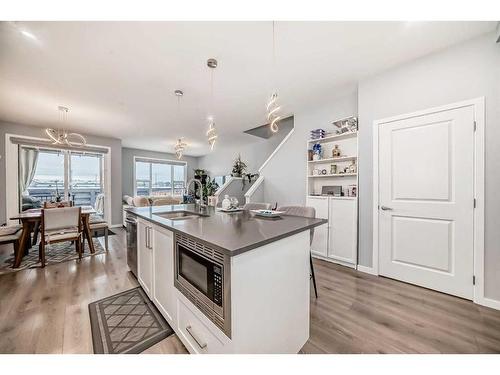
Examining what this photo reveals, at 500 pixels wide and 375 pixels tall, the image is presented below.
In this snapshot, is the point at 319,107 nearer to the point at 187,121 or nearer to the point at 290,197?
the point at 290,197

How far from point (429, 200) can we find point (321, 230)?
1.42 m

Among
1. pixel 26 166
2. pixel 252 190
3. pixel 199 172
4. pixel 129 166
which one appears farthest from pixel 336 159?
pixel 129 166

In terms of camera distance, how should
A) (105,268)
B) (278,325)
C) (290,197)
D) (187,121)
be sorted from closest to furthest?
(278,325), (105,268), (290,197), (187,121)

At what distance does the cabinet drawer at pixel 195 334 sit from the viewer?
1106 millimetres

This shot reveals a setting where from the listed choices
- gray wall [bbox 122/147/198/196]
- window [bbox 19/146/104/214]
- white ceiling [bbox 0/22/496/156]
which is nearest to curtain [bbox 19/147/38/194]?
window [bbox 19/146/104/214]

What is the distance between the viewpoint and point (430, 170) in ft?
7.50

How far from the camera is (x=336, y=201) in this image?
3098 mm

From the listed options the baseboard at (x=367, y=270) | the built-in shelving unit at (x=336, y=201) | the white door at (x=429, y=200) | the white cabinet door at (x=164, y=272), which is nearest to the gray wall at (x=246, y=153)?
the built-in shelving unit at (x=336, y=201)

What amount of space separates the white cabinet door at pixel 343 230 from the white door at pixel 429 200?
0.34 m

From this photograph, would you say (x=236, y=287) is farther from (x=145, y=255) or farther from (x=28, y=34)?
(x=28, y=34)

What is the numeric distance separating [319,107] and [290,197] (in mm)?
1736
